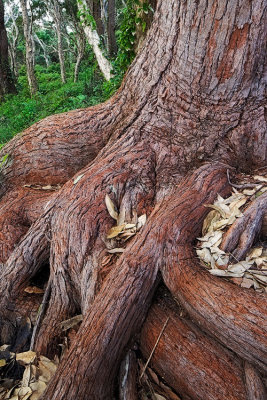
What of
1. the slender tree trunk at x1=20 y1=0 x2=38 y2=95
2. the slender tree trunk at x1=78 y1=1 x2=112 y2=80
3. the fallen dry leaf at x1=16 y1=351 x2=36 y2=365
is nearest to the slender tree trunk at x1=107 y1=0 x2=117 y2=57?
the slender tree trunk at x1=78 y1=1 x2=112 y2=80

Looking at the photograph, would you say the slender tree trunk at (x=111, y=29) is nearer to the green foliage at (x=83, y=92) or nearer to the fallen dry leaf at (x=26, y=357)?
the green foliage at (x=83, y=92)

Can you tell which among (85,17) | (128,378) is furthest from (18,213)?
(85,17)

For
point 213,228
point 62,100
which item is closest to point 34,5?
point 62,100

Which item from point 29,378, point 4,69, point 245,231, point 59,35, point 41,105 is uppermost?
point 59,35

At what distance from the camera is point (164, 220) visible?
205cm

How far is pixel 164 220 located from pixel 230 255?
1.43ft

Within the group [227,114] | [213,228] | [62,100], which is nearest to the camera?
[213,228]

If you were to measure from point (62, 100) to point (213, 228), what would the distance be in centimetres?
909

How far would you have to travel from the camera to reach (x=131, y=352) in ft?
6.16

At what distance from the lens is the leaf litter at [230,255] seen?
1798 mm

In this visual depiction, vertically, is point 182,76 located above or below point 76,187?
above

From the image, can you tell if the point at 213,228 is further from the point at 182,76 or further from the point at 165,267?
the point at 182,76

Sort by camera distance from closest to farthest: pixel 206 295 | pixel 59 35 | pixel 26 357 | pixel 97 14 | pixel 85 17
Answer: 1. pixel 206 295
2. pixel 26 357
3. pixel 85 17
4. pixel 97 14
5. pixel 59 35

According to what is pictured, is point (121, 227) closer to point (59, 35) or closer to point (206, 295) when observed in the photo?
point (206, 295)
